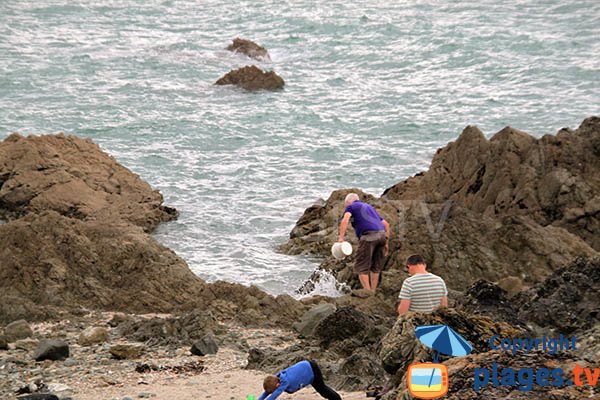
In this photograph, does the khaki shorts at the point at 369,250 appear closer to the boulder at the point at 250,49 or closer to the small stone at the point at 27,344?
the small stone at the point at 27,344

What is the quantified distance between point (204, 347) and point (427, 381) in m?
4.19

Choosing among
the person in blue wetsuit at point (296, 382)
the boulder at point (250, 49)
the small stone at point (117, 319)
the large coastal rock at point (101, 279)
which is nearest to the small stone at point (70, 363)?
the small stone at point (117, 319)

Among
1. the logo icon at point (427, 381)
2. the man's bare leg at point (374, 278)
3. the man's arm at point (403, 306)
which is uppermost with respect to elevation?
the logo icon at point (427, 381)

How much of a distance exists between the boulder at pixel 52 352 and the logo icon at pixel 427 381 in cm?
468

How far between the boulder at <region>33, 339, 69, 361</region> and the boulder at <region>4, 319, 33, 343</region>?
757mm

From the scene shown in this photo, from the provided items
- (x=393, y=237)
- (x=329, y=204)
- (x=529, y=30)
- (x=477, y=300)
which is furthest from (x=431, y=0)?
(x=477, y=300)

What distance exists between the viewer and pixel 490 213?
15.3 meters

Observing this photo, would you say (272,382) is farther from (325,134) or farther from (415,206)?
(325,134)

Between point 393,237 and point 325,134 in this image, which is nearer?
point 393,237

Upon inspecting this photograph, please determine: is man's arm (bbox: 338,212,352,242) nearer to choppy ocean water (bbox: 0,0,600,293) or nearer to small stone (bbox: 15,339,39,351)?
choppy ocean water (bbox: 0,0,600,293)

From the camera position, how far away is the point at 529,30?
Result: 116ft

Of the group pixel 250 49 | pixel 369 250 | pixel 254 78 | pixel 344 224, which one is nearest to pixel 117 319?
pixel 344 224

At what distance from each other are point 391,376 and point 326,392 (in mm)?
547

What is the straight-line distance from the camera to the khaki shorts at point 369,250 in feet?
42.0
